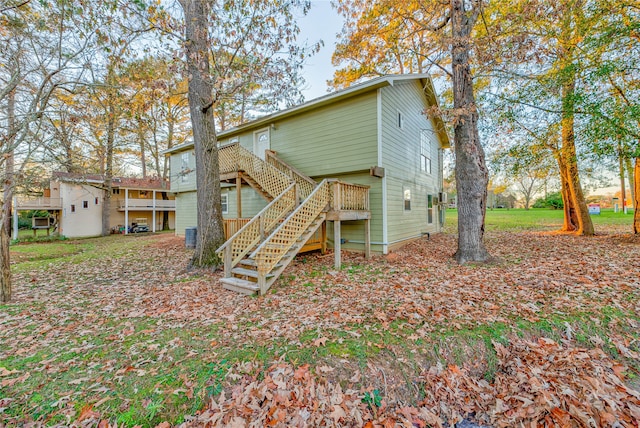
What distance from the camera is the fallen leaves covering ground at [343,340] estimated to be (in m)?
2.74

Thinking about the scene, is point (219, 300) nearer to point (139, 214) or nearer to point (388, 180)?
point (388, 180)

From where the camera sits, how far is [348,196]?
8.12 metres

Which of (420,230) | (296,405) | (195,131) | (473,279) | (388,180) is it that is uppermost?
(195,131)

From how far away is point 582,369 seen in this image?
3.19 m

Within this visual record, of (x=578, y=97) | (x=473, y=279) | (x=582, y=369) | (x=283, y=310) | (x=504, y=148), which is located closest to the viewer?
(x=582, y=369)

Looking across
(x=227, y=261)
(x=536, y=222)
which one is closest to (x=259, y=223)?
(x=227, y=261)

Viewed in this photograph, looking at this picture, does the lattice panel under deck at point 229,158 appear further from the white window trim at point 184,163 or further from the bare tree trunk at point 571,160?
the bare tree trunk at point 571,160

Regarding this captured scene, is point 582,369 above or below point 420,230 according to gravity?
below

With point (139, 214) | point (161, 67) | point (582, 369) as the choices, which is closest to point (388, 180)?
point (582, 369)

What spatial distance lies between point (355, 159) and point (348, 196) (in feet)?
5.82

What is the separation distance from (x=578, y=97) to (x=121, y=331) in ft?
42.9

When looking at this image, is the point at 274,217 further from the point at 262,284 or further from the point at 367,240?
the point at 367,240

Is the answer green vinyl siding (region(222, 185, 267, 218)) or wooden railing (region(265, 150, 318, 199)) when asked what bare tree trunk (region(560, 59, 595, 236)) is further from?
green vinyl siding (region(222, 185, 267, 218))

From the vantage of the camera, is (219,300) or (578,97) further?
(578,97)
